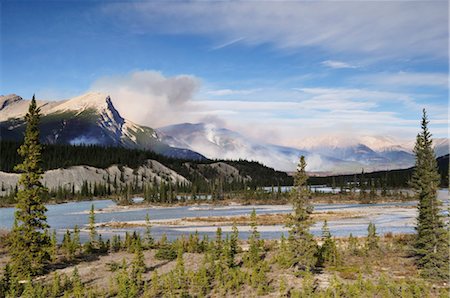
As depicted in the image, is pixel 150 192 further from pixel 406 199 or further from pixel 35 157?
pixel 35 157

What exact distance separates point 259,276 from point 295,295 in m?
4.15

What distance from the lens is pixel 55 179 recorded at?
181875 millimetres

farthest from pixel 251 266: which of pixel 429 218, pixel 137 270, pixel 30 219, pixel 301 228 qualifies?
pixel 30 219

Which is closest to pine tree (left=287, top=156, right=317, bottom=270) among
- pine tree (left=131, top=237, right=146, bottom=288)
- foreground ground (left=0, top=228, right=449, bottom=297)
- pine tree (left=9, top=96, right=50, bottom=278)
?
foreground ground (left=0, top=228, right=449, bottom=297)

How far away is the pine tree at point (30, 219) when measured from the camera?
30.4m

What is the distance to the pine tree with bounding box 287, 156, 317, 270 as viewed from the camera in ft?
93.7

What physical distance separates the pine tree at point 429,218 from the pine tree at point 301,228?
755 centimetres

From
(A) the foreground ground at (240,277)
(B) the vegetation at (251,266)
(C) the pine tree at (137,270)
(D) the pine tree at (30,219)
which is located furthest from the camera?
(D) the pine tree at (30,219)

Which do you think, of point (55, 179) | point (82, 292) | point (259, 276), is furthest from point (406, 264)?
point (55, 179)

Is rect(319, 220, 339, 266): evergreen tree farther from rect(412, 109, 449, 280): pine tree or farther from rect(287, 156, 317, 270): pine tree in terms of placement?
rect(412, 109, 449, 280): pine tree

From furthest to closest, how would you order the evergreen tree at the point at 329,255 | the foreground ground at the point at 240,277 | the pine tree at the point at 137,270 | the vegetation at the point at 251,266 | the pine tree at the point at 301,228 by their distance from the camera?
1. the evergreen tree at the point at 329,255
2. the pine tree at the point at 301,228
3. the pine tree at the point at 137,270
4. the vegetation at the point at 251,266
5. the foreground ground at the point at 240,277

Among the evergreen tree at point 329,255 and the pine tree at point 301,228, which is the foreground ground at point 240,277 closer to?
the evergreen tree at point 329,255

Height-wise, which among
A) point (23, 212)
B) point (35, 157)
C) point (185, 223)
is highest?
point (35, 157)

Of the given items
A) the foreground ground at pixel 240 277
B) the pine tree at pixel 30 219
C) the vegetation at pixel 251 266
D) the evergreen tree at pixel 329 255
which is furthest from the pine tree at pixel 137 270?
the evergreen tree at pixel 329 255
